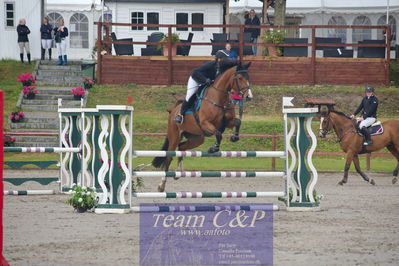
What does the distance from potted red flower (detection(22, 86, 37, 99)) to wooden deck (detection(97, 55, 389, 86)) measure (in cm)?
298

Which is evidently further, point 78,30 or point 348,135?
point 78,30

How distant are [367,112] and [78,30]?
2304 centimetres

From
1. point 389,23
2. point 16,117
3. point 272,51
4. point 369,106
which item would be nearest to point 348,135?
point 369,106

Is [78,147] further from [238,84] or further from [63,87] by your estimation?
[63,87]

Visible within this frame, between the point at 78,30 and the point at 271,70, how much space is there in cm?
1296

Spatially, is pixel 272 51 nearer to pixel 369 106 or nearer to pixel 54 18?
pixel 369 106

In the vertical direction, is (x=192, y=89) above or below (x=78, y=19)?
below

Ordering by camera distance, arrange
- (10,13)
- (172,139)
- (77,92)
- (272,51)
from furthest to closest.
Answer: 1. (10,13)
2. (272,51)
3. (77,92)
4. (172,139)

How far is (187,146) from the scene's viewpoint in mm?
15867

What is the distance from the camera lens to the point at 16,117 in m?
25.0

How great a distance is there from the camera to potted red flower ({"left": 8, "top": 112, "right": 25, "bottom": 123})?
25.0 meters

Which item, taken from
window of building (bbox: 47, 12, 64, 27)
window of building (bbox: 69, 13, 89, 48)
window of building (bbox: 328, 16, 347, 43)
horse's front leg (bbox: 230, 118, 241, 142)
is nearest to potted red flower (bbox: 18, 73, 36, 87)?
window of building (bbox: 47, 12, 64, 27)

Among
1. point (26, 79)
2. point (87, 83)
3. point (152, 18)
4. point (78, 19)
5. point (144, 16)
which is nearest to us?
point (26, 79)

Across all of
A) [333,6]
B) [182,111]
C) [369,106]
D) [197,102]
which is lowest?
[369,106]
